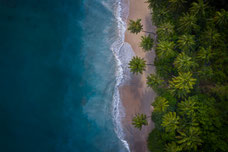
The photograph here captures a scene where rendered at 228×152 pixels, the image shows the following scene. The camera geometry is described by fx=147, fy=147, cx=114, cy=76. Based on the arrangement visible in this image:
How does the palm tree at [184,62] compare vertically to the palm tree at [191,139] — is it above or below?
above

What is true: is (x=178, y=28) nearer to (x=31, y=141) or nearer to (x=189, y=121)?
(x=189, y=121)

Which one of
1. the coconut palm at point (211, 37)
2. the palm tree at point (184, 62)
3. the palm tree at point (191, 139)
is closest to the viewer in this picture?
the palm tree at point (191, 139)

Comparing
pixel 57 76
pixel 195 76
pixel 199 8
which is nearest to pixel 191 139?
pixel 195 76

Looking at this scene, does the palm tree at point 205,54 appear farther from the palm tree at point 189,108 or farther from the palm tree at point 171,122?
the palm tree at point 171,122

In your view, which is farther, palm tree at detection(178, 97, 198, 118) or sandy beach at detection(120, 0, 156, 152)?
sandy beach at detection(120, 0, 156, 152)

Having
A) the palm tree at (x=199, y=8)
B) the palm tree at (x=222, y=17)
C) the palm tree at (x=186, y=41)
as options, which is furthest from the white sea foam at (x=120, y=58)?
the palm tree at (x=222, y=17)

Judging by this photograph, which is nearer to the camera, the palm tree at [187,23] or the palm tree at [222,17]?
the palm tree at [222,17]

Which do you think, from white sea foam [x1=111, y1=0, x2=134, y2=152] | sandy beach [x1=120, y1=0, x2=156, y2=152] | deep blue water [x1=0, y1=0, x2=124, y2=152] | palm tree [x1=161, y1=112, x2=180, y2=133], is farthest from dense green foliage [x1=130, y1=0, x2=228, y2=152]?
deep blue water [x1=0, y1=0, x2=124, y2=152]

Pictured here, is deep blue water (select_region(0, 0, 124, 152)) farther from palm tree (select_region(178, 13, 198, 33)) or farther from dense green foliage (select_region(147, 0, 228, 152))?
palm tree (select_region(178, 13, 198, 33))
